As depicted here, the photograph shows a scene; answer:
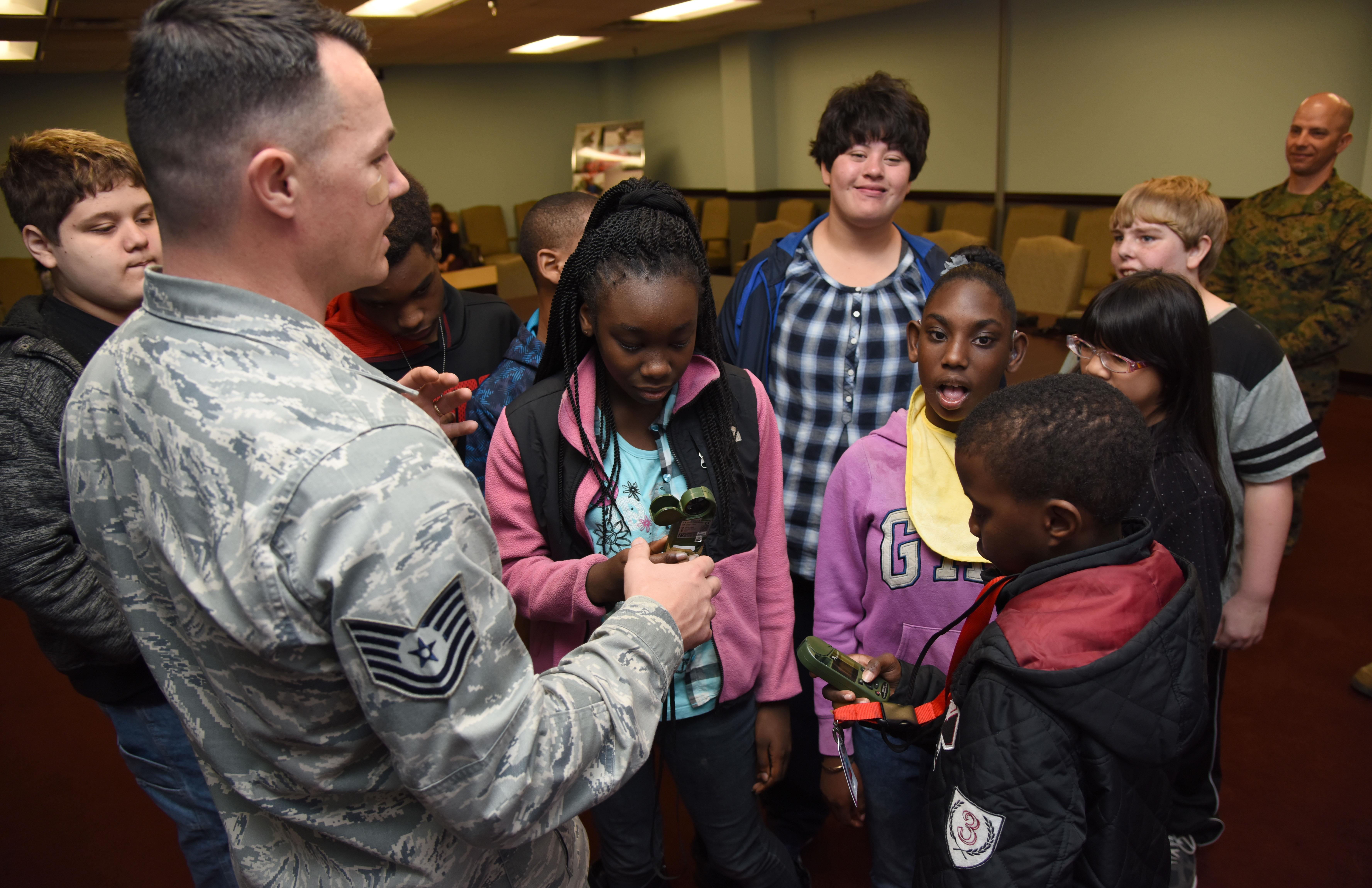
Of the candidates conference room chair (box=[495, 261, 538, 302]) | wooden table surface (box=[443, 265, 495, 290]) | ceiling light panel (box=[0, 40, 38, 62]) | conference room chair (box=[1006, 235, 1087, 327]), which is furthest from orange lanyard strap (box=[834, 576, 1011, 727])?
ceiling light panel (box=[0, 40, 38, 62])

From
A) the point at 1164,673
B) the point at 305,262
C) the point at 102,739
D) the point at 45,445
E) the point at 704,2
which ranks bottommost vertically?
the point at 102,739

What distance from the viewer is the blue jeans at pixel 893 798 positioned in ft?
4.42

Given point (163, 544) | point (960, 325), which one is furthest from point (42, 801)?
point (960, 325)

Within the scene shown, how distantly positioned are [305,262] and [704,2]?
22.4 feet

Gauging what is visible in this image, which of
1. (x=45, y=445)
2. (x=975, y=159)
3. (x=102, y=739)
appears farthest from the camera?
(x=975, y=159)

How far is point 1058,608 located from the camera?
923 mm

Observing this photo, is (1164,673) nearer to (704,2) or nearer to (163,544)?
(163,544)

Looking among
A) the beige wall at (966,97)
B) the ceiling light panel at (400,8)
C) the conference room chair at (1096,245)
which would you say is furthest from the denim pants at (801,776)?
the ceiling light panel at (400,8)

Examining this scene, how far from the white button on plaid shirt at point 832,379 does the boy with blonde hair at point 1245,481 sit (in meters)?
0.47

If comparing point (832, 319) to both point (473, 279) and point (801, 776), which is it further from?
point (473, 279)

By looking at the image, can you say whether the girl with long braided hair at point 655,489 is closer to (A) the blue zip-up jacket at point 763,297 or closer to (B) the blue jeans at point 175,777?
(A) the blue zip-up jacket at point 763,297

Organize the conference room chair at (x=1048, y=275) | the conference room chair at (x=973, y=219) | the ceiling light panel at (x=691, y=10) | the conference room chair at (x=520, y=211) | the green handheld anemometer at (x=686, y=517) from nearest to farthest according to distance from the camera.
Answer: the green handheld anemometer at (x=686, y=517) < the conference room chair at (x=1048, y=275) < the ceiling light panel at (x=691, y=10) < the conference room chair at (x=973, y=219) < the conference room chair at (x=520, y=211)

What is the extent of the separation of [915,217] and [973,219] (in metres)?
0.64

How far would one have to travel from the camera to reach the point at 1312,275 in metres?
3.09
